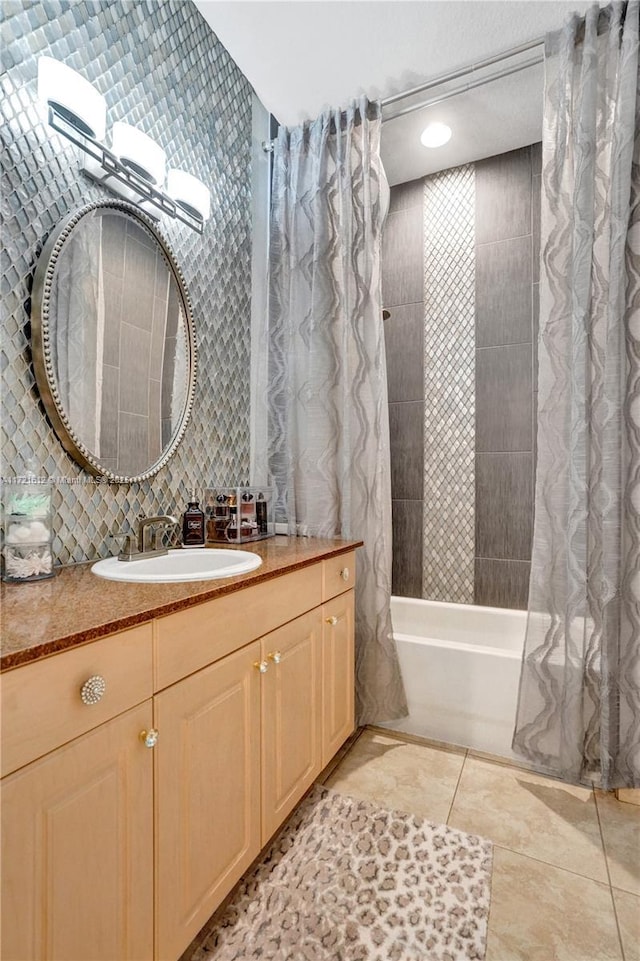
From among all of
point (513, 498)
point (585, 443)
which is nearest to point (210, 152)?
point (585, 443)

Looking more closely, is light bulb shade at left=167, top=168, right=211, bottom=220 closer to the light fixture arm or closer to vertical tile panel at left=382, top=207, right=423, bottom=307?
the light fixture arm

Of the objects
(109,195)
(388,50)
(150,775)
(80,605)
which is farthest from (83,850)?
(388,50)

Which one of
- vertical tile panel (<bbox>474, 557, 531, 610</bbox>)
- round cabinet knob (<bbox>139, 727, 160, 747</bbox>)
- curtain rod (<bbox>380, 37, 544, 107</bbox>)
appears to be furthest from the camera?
vertical tile panel (<bbox>474, 557, 531, 610</bbox>)

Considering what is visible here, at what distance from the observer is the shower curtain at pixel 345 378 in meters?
2.01

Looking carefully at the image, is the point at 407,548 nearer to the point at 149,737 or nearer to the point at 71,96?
the point at 149,737

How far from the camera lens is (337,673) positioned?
68.0 inches

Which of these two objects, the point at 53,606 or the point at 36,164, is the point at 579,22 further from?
the point at 53,606

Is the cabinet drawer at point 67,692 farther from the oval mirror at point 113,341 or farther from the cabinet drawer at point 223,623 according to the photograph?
the oval mirror at point 113,341

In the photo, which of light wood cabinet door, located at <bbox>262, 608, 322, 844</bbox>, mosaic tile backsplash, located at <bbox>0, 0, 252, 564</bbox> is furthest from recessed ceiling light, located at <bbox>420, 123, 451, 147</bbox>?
light wood cabinet door, located at <bbox>262, 608, 322, 844</bbox>

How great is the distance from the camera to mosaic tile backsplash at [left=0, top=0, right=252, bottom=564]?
1204 millimetres

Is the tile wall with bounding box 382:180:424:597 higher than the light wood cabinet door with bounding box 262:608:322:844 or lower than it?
higher

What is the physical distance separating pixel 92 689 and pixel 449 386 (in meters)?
2.24

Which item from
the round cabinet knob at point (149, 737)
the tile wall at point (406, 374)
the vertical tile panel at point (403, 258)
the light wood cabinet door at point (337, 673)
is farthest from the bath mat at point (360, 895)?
the vertical tile panel at point (403, 258)

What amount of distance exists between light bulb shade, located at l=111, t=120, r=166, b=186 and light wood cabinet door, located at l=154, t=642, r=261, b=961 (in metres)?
1.51
